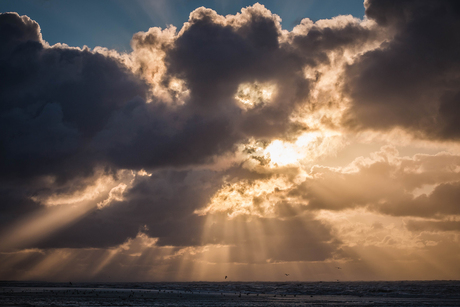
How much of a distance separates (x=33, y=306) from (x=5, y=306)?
4020 mm

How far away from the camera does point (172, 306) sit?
62.7 m

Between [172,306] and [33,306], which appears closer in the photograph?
[33,306]

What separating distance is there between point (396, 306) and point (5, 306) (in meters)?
69.9

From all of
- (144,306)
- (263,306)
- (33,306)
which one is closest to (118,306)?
(144,306)

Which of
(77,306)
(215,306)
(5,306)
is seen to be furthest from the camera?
(215,306)

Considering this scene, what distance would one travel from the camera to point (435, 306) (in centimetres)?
6562

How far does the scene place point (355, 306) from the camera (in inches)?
2576

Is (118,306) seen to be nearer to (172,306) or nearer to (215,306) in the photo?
(172,306)

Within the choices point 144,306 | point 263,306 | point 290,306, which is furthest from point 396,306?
point 144,306

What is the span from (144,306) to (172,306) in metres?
5.07

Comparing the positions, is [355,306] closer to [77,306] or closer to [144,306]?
[144,306]

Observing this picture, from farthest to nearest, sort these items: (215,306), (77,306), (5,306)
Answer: (215,306)
(77,306)
(5,306)

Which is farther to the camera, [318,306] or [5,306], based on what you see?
[318,306]

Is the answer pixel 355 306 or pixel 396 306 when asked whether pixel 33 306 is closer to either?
pixel 355 306
